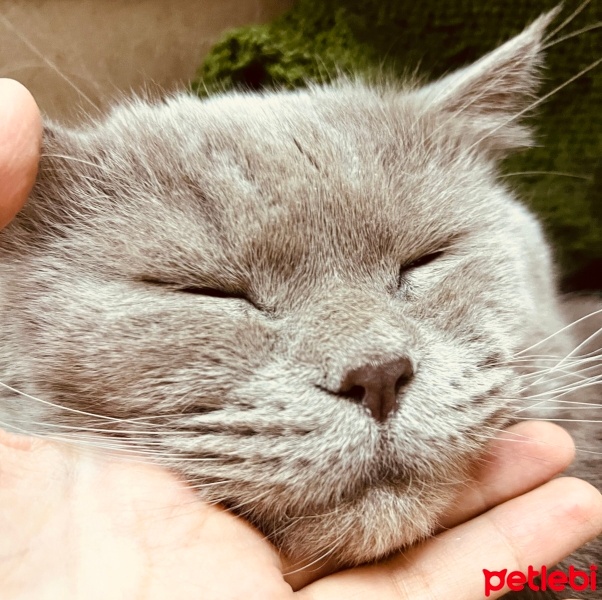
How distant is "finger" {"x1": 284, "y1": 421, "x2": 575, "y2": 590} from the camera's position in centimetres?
99

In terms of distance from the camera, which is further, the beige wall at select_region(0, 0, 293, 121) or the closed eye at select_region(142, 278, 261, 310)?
the beige wall at select_region(0, 0, 293, 121)

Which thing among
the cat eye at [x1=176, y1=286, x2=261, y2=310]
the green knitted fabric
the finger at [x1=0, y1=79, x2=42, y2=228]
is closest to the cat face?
the cat eye at [x1=176, y1=286, x2=261, y2=310]

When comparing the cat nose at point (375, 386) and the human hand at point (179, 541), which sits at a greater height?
the cat nose at point (375, 386)

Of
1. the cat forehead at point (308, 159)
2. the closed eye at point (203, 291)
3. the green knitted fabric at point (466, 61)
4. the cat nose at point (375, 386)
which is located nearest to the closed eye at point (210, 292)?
the closed eye at point (203, 291)

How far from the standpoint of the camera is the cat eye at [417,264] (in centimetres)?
99

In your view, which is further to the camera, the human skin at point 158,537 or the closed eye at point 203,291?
the closed eye at point 203,291

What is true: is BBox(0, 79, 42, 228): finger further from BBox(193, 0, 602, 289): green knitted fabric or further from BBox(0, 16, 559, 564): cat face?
BBox(193, 0, 602, 289): green knitted fabric

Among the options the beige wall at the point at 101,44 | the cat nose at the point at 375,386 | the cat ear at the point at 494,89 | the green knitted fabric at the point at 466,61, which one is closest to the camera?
the cat nose at the point at 375,386

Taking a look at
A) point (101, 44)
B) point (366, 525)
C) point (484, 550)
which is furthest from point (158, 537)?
point (101, 44)

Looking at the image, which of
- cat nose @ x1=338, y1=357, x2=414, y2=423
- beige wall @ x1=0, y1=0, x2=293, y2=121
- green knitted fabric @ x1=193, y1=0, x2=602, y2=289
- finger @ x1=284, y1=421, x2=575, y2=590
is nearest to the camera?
cat nose @ x1=338, y1=357, x2=414, y2=423

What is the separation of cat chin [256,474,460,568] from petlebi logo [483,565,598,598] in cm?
16

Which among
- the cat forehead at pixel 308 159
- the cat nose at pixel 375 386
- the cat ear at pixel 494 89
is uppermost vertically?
the cat ear at pixel 494 89

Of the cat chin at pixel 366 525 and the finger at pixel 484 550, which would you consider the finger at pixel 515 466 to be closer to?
the finger at pixel 484 550

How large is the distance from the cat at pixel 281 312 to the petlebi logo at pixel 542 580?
6cm
